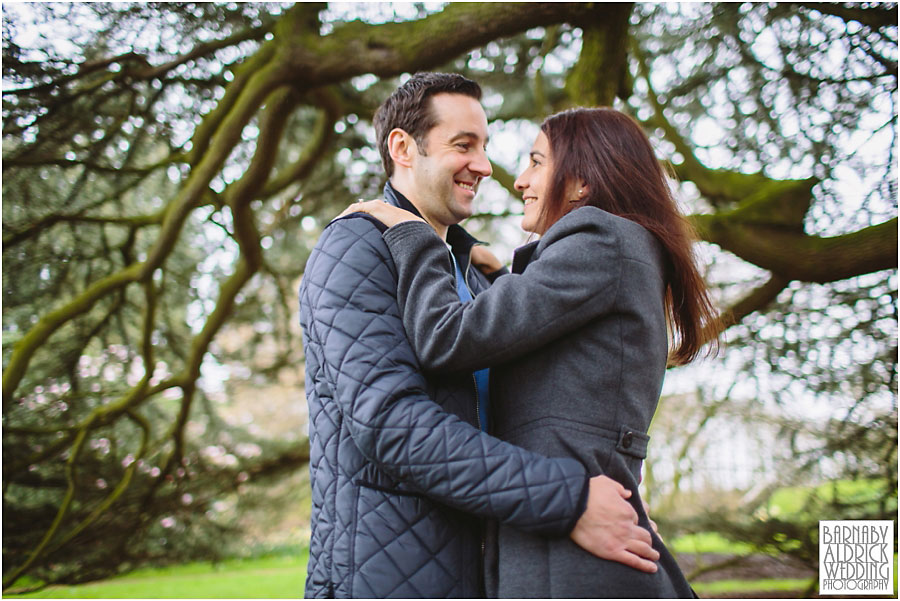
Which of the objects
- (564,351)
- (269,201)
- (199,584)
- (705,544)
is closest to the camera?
(564,351)

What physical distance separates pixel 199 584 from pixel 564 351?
4092 mm

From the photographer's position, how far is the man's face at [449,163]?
1861 millimetres

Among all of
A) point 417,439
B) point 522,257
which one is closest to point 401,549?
point 417,439

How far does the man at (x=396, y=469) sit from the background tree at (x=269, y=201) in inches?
75.3

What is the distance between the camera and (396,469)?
1.35m

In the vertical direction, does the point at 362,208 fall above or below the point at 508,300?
above

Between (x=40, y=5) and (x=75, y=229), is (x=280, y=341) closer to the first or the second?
(x=75, y=229)

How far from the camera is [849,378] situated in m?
3.46

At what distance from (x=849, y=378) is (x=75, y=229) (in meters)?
4.07

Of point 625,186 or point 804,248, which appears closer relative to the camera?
point 625,186

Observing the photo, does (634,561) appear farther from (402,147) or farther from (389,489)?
(402,147)

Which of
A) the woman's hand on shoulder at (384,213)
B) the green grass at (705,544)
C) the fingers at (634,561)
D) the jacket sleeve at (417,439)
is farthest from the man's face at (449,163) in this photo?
the green grass at (705,544)

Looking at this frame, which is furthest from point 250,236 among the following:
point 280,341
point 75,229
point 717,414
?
point 717,414

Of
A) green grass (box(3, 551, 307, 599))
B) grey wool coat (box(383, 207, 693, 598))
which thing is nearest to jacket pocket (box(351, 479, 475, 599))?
grey wool coat (box(383, 207, 693, 598))
